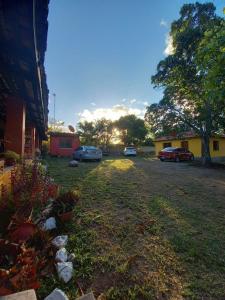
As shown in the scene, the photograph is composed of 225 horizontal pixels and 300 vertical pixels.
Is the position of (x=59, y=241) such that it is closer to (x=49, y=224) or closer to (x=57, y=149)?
(x=49, y=224)

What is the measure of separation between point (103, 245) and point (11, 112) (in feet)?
14.6

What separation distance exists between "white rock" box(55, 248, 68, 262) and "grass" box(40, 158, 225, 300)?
0.23 metres

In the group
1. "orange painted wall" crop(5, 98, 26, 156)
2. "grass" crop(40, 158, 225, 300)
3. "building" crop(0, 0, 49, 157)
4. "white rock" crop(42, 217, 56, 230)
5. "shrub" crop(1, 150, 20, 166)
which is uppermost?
"building" crop(0, 0, 49, 157)

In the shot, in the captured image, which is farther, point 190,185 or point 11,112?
point 190,185

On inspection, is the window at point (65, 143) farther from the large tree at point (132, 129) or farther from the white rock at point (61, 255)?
the large tree at point (132, 129)

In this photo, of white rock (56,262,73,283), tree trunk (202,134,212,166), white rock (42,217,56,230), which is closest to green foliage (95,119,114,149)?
tree trunk (202,134,212,166)

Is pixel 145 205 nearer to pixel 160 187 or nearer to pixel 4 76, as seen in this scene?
pixel 160 187

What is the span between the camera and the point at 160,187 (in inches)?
361

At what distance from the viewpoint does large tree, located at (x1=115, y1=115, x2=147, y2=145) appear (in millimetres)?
47634

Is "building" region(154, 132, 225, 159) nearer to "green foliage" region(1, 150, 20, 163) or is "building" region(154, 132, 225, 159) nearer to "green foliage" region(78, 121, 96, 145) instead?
"green foliage" region(78, 121, 96, 145)

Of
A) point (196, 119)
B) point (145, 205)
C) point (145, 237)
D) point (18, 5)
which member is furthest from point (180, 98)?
point (18, 5)

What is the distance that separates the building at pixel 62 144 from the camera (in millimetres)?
25578

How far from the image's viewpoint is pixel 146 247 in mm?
4344

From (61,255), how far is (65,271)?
318 mm
